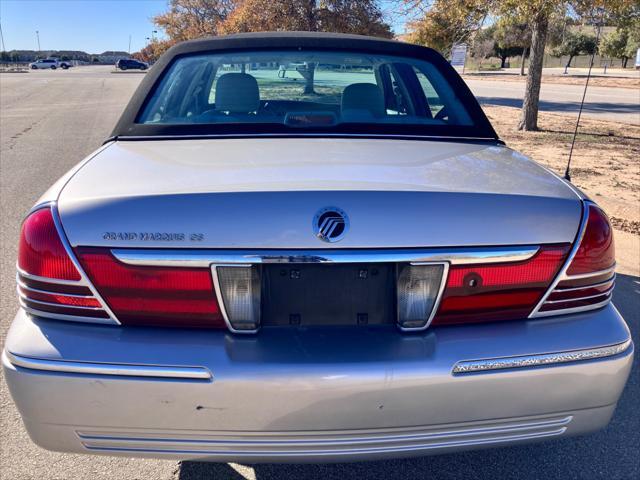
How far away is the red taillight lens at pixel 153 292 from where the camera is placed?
68.9 inches

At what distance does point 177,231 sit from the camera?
1.70 m

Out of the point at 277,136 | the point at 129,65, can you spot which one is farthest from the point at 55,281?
the point at 129,65

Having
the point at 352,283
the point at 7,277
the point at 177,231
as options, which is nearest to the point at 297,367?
the point at 352,283

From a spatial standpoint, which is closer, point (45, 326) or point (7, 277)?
point (45, 326)

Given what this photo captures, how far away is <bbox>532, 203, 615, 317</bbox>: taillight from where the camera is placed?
1.90 metres

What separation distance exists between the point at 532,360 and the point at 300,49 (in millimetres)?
2028

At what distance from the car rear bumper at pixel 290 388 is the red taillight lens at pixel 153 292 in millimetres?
43

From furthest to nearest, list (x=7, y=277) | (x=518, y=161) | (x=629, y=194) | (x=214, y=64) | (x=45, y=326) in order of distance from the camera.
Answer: (x=629, y=194), (x=7, y=277), (x=214, y=64), (x=518, y=161), (x=45, y=326)

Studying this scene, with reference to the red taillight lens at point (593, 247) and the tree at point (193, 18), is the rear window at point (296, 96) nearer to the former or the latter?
the red taillight lens at point (593, 247)

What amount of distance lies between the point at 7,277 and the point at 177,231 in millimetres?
3235

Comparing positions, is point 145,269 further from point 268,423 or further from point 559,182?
point 559,182

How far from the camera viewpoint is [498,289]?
187cm

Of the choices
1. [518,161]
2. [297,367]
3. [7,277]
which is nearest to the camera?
[297,367]

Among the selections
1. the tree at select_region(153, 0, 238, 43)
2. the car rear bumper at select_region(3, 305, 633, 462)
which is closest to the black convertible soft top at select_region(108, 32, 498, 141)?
the car rear bumper at select_region(3, 305, 633, 462)
